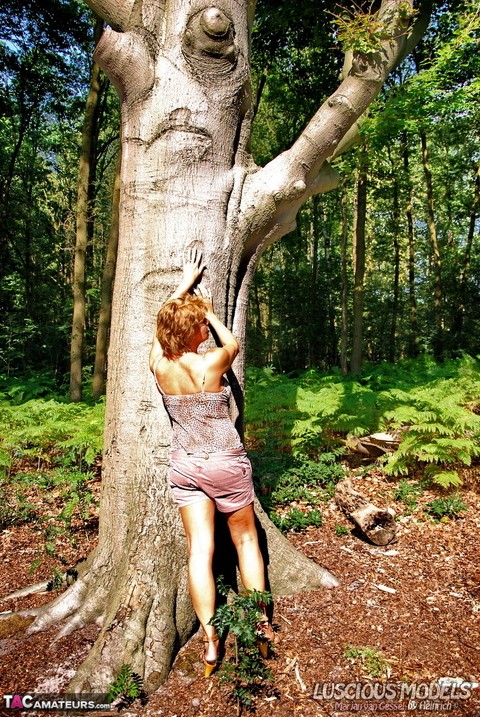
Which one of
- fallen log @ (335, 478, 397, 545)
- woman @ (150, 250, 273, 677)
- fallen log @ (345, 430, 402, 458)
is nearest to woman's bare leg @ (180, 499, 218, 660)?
woman @ (150, 250, 273, 677)

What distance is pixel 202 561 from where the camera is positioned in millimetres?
→ 2842

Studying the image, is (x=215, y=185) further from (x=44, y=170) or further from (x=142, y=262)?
(x=44, y=170)

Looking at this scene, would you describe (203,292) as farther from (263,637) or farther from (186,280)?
(263,637)

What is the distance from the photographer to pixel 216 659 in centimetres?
277

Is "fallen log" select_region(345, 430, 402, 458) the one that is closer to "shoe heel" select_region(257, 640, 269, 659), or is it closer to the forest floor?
the forest floor

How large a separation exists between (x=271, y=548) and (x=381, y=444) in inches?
129

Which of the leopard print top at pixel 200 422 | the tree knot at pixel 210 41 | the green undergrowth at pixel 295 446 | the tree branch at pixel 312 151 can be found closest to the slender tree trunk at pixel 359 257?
the green undergrowth at pixel 295 446

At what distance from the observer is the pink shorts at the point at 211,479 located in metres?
2.86

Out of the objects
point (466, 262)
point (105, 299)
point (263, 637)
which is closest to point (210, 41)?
point (263, 637)

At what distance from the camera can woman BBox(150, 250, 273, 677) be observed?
9.36 feet

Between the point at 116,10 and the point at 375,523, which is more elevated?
the point at 116,10

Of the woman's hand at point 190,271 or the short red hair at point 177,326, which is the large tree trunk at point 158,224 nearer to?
the woman's hand at point 190,271

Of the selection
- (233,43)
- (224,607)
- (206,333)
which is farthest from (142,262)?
(224,607)

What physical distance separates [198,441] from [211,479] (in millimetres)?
246
